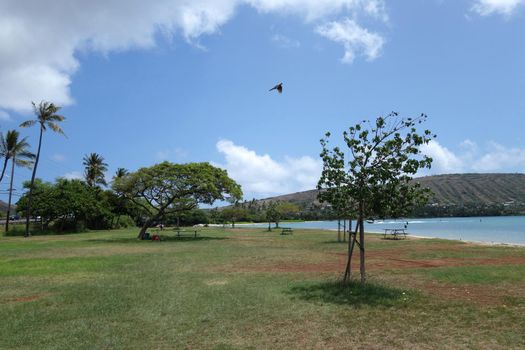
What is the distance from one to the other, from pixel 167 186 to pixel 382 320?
2771 centimetres

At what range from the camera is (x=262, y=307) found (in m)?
9.15

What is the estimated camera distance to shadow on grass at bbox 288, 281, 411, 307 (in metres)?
9.44

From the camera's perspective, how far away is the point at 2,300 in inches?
412

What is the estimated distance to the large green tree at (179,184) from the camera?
109 ft

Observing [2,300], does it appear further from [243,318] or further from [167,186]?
[167,186]

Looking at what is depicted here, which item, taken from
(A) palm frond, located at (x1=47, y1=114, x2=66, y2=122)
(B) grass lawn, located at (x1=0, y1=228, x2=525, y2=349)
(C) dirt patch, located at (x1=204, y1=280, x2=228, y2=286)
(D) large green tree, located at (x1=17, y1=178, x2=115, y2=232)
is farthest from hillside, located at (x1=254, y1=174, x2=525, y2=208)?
(C) dirt patch, located at (x1=204, y1=280, x2=228, y2=286)

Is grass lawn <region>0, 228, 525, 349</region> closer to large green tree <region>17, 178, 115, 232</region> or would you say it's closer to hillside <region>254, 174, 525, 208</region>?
large green tree <region>17, 178, 115, 232</region>

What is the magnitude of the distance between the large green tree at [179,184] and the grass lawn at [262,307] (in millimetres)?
17655

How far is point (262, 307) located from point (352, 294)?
2434mm

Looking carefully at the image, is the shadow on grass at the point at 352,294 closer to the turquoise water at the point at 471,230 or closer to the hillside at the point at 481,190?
the turquoise water at the point at 471,230

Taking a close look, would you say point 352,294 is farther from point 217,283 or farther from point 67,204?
point 67,204

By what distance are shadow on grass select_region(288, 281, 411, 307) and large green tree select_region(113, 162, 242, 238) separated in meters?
22.5

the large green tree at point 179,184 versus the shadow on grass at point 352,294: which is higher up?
the large green tree at point 179,184

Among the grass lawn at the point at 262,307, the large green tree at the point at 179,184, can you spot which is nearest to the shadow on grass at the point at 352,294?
the grass lawn at the point at 262,307
